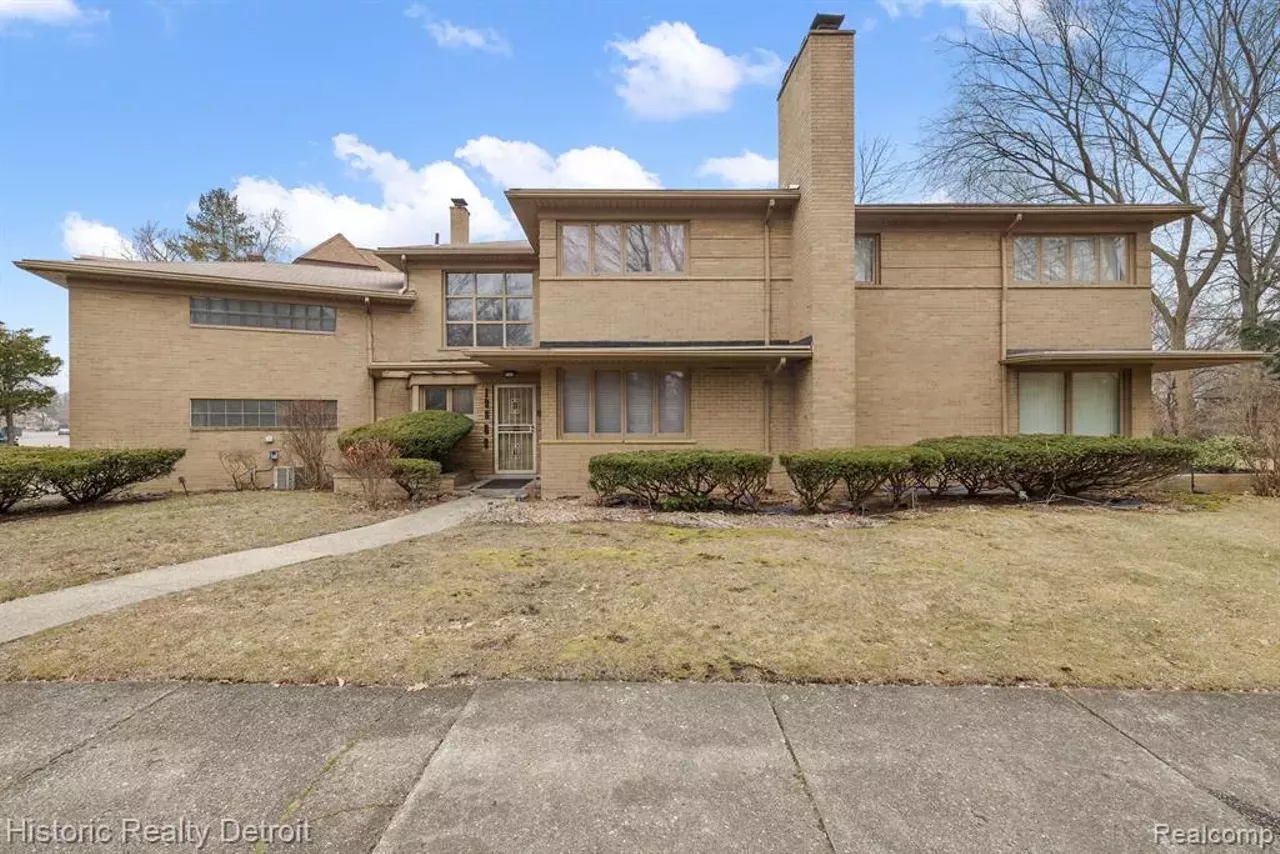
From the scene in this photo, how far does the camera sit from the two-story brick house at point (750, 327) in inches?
417

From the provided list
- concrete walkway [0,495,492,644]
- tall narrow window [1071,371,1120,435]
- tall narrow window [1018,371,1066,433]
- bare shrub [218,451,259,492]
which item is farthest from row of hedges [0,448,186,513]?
tall narrow window [1071,371,1120,435]

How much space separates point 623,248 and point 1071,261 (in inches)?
401

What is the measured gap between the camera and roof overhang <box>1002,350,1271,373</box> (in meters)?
10.6

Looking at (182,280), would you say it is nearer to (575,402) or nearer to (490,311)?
(490,311)

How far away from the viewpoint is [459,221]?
57.0ft

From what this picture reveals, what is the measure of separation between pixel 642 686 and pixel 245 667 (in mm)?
2753

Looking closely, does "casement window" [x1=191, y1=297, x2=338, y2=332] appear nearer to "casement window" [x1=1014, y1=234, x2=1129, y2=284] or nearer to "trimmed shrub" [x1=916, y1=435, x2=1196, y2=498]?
"trimmed shrub" [x1=916, y1=435, x2=1196, y2=498]

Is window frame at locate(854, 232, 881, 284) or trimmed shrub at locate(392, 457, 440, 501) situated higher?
window frame at locate(854, 232, 881, 284)

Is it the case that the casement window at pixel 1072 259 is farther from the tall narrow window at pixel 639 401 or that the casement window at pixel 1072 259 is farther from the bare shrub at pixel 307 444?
the bare shrub at pixel 307 444

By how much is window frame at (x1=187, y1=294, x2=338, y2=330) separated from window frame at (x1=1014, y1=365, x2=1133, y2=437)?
17.2m

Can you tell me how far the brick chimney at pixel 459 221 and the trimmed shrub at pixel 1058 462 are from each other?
1491 cm

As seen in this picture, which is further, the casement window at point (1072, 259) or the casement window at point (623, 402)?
the casement window at point (1072, 259)

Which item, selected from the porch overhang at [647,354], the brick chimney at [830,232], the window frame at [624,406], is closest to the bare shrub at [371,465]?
the porch overhang at [647,354]

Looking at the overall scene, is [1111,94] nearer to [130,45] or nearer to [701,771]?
[701,771]
